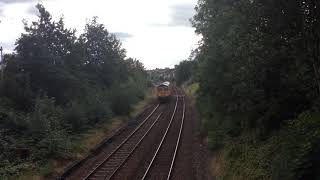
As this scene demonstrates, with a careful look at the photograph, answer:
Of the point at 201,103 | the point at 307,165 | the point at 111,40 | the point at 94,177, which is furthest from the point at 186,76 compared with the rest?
the point at 307,165

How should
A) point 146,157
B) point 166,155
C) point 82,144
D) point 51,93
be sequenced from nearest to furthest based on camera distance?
1. point 146,157
2. point 166,155
3. point 82,144
4. point 51,93

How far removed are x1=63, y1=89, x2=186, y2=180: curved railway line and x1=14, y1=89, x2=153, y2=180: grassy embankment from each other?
1120 millimetres

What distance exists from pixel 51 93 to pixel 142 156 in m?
18.1

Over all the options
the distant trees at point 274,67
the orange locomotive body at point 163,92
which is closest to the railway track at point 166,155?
the distant trees at point 274,67

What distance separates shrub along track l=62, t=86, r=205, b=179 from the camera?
2117 centimetres

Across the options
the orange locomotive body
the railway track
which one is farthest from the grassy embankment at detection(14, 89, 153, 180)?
the orange locomotive body

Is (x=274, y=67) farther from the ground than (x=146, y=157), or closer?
farther from the ground

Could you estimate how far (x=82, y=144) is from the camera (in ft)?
96.7

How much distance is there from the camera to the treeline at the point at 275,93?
12062mm

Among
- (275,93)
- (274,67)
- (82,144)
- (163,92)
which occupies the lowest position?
(82,144)

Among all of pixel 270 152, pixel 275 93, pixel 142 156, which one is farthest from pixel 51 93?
pixel 270 152

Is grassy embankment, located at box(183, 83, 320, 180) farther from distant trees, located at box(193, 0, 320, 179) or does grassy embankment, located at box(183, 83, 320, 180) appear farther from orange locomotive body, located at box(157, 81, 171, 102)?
orange locomotive body, located at box(157, 81, 171, 102)

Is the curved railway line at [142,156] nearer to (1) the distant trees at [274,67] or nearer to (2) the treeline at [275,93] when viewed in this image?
(2) the treeline at [275,93]

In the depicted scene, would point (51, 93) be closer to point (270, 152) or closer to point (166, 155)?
point (166, 155)
